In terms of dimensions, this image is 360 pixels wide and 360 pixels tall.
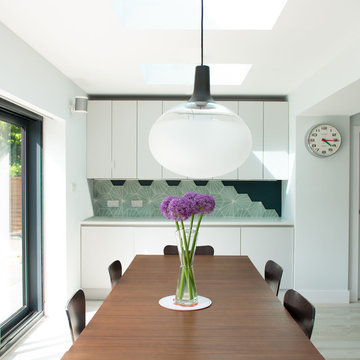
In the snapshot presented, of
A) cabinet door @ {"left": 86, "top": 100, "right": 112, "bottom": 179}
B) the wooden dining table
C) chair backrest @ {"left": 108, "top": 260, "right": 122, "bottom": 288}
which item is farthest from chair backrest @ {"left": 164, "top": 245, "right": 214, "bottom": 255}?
cabinet door @ {"left": 86, "top": 100, "right": 112, "bottom": 179}

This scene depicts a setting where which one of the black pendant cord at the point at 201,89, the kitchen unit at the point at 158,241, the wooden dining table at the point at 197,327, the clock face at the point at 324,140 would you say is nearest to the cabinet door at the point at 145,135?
the kitchen unit at the point at 158,241

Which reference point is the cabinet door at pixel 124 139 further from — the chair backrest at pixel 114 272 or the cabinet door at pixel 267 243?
the chair backrest at pixel 114 272

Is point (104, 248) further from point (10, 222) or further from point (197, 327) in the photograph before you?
point (197, 327)

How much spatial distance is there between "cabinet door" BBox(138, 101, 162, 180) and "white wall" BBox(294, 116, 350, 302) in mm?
1727

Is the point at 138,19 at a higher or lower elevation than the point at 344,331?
higher

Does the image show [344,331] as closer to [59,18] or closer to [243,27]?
[243,27]

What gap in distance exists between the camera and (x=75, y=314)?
1.95 meters

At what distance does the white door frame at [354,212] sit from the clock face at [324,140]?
0.27m

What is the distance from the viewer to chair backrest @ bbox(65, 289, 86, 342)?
6.06ft

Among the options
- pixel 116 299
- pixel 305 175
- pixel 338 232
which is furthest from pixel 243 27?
pixel 338 232

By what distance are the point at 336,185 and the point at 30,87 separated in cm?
343

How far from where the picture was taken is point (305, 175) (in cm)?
454

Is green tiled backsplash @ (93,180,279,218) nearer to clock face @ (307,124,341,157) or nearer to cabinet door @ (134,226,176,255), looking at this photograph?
cabinet door @ (134,226,176,255)

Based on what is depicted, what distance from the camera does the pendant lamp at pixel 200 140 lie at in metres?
1.36
